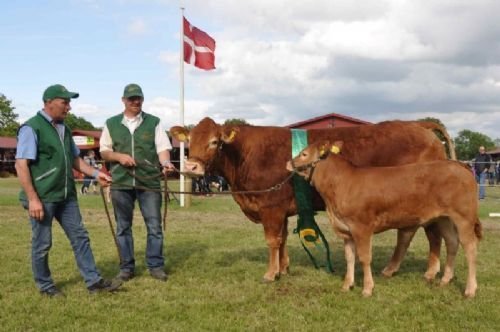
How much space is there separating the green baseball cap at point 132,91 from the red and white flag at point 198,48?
34.3ft

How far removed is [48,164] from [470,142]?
394ft

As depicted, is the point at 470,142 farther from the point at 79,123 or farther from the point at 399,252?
the point at 399,252

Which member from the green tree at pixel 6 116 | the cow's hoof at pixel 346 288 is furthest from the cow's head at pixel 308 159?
the green tree at pixel 6 116

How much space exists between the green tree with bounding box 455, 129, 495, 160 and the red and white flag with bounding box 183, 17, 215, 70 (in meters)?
98.9

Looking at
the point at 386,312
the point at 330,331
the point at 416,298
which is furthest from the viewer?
the point at 416,298

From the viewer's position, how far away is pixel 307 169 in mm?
6023

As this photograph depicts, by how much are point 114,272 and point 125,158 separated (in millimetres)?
1873

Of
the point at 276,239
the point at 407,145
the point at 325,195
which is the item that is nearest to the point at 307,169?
the point at 325,195

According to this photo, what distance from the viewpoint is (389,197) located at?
5672 mm

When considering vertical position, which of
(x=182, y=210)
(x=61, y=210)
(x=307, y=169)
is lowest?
(x=182, y=210)

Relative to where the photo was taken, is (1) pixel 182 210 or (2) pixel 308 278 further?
(1) pixel 182 210

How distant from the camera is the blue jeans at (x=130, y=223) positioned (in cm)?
644

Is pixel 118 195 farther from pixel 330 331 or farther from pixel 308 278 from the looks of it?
pixel 330 331

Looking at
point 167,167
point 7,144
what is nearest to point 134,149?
point 167,167
